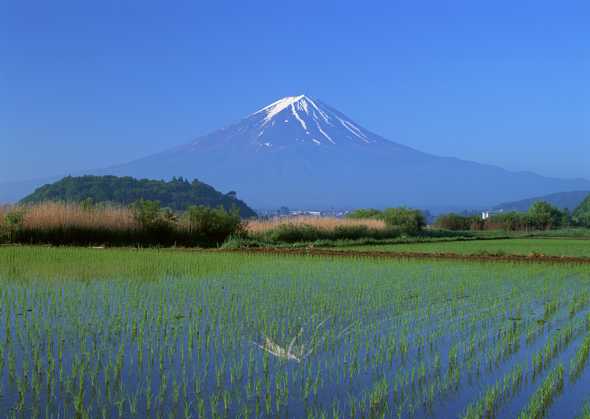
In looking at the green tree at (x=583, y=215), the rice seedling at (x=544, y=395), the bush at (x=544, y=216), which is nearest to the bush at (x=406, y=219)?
the bush at (x=544, y=216)

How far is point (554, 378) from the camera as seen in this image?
4.84 m

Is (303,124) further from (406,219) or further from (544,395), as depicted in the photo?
(544,395)

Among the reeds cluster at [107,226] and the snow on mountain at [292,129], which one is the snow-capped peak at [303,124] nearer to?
the snow on mountain at [292,129]

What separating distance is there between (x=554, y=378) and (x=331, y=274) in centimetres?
644

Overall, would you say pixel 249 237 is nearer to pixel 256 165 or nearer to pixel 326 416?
pixel 326 416

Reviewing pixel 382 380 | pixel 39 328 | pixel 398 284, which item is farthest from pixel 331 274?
pixel 382 380

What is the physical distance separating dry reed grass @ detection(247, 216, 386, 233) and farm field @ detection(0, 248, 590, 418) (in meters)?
11.3

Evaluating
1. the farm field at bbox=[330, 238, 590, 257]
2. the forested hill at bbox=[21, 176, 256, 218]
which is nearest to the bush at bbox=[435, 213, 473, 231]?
the forested hill at bbox=[21, 176, 256, 218]

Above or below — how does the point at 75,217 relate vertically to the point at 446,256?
above

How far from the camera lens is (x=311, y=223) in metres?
23.6

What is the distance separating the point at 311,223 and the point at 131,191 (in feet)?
98.4

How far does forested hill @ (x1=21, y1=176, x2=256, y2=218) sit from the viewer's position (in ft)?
165

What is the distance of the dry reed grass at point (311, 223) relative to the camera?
2181 centimetres

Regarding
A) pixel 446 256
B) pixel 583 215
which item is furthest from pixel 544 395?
pixel 583 215
